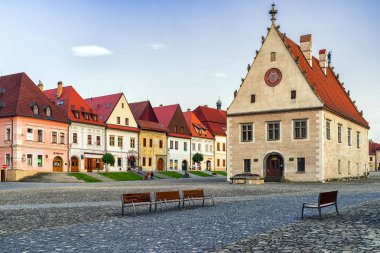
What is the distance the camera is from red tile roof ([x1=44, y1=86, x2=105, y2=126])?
203ft

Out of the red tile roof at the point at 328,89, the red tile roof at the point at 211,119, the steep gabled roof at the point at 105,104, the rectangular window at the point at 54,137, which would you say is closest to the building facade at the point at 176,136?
the red tile roof at the point at 211,119

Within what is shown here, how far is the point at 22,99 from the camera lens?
55.5 metres

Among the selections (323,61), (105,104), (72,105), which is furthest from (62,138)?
(323,61)

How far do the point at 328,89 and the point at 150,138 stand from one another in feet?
104

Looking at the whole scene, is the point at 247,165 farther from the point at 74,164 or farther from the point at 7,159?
the point at 7,159

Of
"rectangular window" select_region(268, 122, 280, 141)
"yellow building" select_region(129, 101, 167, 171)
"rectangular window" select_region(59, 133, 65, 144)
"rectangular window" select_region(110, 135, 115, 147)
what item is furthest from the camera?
"yellow building" select_region(129, 101, 167, 171)

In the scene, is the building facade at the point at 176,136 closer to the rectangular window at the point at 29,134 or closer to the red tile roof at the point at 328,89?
the rectangular window at the point at 29,134

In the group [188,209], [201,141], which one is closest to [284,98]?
[188,209]

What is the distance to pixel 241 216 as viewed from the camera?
610 inches

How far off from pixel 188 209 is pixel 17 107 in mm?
40901

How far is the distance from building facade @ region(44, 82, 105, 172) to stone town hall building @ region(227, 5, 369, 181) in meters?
23.0

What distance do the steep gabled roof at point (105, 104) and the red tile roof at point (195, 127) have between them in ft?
60.2

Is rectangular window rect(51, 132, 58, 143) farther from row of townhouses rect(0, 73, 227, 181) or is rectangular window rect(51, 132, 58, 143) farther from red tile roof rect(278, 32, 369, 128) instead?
red tile roof rect(278, 32, 369, 128)

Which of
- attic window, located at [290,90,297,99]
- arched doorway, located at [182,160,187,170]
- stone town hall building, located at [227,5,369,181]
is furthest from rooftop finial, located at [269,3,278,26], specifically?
arched doorway, located at [182,160,187,170]
